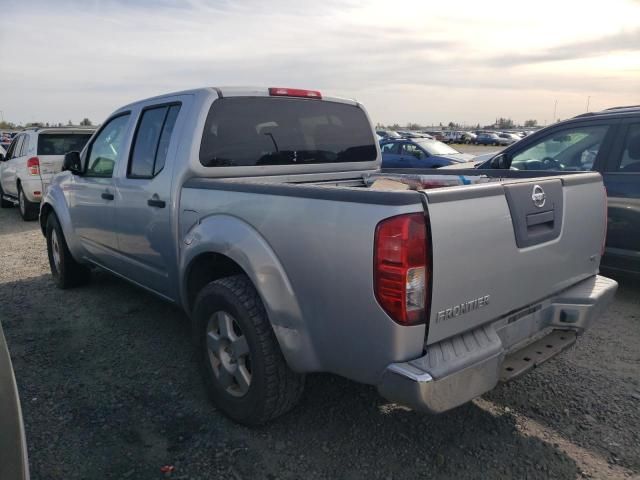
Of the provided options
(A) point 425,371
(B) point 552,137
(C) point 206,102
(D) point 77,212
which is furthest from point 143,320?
(B) point 552,137

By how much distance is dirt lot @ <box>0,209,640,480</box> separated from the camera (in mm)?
2553

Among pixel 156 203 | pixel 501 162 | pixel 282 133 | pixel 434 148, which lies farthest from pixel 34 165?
pixel 434 148

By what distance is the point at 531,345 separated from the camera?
2771 mm

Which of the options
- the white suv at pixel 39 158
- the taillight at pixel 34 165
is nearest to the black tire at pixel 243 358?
the white suv at pixel 39 158

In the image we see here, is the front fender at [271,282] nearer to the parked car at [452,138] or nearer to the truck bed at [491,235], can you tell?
the truck bed at [491,235]

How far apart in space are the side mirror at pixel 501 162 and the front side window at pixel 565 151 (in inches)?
3.3

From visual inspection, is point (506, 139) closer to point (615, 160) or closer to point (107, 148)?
point (615, 160)

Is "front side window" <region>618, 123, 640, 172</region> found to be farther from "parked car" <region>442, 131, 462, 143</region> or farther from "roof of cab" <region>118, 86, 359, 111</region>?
"parked car" <region>442, 131, 462, 143</region>

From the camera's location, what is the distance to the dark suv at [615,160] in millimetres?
4555

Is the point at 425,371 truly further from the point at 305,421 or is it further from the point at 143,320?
the point at 143,320

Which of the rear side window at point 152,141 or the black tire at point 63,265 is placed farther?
the black tire at point 63,265

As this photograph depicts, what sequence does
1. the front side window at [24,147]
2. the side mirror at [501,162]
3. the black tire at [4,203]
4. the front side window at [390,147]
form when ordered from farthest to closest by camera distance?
the front side window at [390,147] → the black tire at [4,203] → the front side window at [24,147] → the side mirror at [501,162]

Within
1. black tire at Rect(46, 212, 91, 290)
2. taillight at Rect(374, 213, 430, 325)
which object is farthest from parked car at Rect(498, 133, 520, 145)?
taillight at Rect(374, 213, 430, 325)

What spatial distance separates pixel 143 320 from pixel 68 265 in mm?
1356
